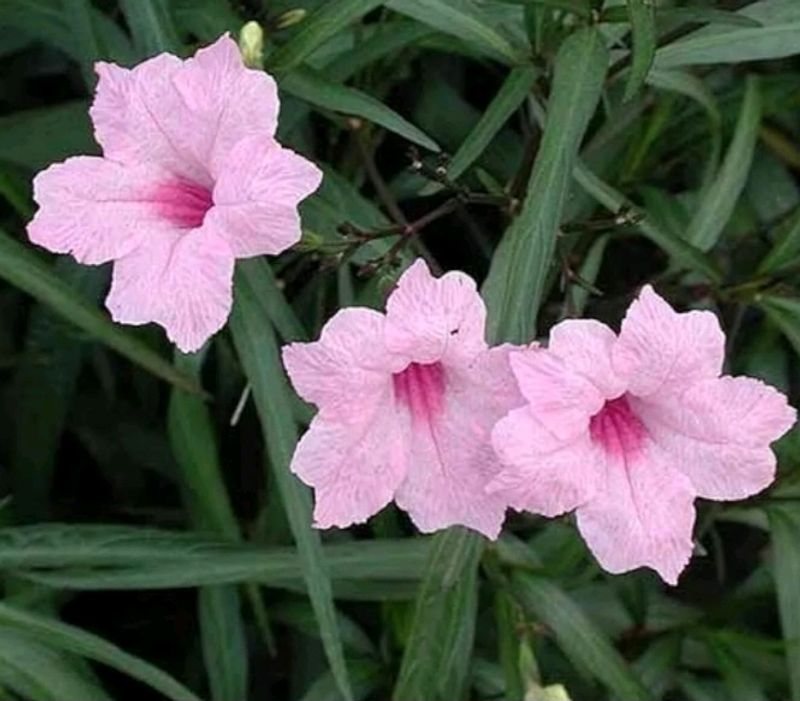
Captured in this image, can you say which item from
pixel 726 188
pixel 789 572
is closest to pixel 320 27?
pixel 726 188

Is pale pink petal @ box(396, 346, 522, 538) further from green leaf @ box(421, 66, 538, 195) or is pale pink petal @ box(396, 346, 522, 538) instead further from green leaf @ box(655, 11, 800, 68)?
green leaf @ box(655, 11, 800, 68)

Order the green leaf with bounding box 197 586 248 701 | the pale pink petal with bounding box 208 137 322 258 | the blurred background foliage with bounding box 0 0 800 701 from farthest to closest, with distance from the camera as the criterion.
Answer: the green leaf with bounding box 197 586 248 701, the blurred background foliage with bounding box 0 0 800 701, the pale pink petal with bounding box 208 137 322 258

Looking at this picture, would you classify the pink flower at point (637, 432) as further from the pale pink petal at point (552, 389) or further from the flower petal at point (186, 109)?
the flower petal at point (186, 109)

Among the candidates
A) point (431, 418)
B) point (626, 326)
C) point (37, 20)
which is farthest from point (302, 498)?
Result: point (37, 20)

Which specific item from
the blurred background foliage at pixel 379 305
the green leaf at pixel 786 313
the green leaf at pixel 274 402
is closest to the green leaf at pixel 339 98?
the blurred background foliage at pixel 379 305

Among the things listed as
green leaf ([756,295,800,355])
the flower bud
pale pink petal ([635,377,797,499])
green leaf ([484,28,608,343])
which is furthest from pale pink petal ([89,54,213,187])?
green leaf ([756,295,800,355])

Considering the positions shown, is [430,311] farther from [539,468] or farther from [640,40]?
[640,40]
